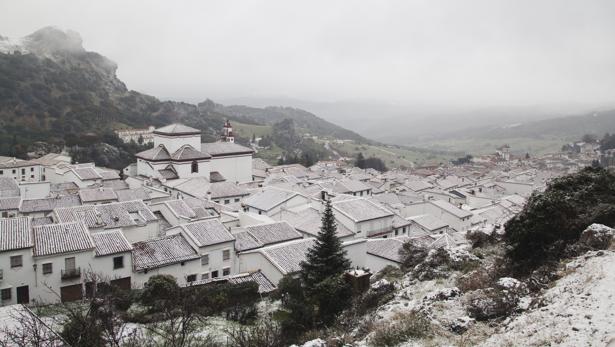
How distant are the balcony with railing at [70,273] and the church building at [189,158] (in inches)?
1218

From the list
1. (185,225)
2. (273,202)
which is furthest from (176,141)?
(185,225)

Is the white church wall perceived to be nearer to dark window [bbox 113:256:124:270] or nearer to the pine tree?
dark window [bbox 113:256:124:270]

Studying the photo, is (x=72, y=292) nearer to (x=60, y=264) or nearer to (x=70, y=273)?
(x=70, y=273)

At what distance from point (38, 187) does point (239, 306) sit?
124 ft

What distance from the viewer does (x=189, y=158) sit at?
5516 cm

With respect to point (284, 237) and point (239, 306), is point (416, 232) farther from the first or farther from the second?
point (239, 306)

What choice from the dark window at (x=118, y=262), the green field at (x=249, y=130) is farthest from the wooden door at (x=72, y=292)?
the green field at (x=249, y=130)

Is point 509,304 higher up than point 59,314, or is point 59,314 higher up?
point 509,304

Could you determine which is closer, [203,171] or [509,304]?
[509,304]

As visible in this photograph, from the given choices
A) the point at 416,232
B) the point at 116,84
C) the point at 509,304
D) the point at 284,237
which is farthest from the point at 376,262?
the point at 116,84

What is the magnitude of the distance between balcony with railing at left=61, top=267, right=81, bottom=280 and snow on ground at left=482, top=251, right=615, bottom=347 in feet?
65.3

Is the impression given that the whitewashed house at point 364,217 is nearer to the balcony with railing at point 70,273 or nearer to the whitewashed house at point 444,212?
the whitewashed house at point 444,212

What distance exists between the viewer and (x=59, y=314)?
1870cm

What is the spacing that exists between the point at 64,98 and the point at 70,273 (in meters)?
117
